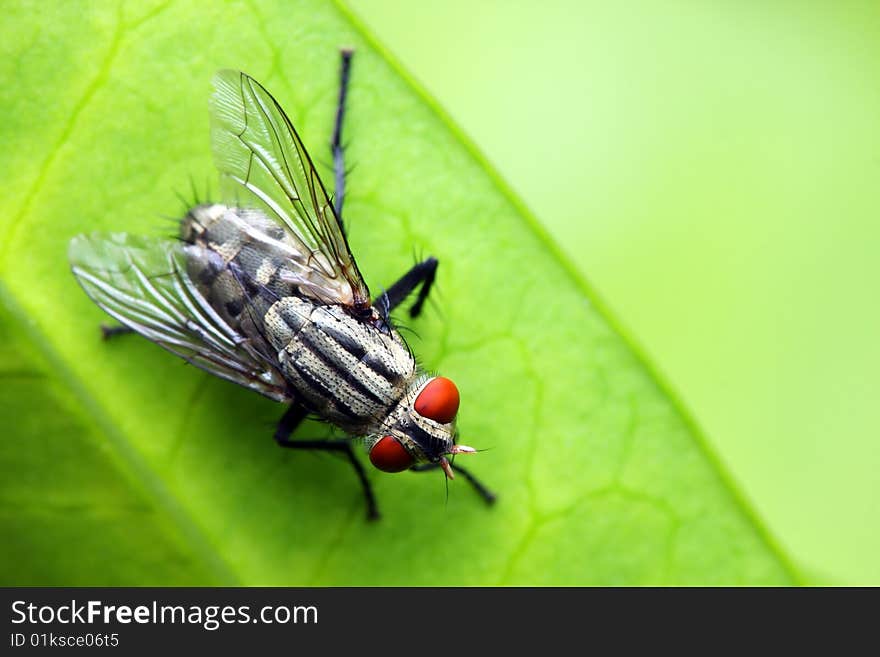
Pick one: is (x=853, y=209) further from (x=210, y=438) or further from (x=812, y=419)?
(x=210, y=438)

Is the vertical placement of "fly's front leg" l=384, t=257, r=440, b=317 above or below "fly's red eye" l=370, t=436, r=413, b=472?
above

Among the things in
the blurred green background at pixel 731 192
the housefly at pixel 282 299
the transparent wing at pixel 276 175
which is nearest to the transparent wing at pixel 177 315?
the housefly at pixel 282 299

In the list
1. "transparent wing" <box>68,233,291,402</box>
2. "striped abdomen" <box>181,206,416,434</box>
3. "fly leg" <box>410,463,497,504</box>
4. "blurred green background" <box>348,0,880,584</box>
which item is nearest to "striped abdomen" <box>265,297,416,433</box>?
"striped abdomen" <box>181,206,416,434</box>

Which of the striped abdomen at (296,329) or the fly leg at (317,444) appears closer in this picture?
the striped abdomen at (296,329)

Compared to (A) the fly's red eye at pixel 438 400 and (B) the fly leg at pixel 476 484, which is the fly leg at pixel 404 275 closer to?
(A) the fly's red eye at pixel 438 400

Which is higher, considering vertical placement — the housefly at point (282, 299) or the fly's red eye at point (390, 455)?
the housefly at point (282, 299)

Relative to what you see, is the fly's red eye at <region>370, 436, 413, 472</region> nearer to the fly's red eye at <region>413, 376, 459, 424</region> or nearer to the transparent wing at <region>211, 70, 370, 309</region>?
the fly's red eye at <region>413, 376, 459, 424</region>

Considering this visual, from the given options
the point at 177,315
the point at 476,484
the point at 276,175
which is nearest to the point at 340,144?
the point at 276,175
